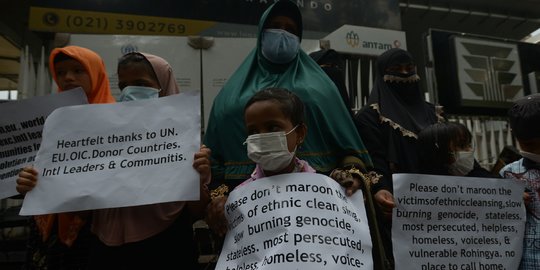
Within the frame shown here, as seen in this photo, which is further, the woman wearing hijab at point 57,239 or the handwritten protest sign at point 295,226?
the woman wearing hijab at point 57,239

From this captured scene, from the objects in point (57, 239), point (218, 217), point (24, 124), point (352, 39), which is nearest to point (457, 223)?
point (218, 217)

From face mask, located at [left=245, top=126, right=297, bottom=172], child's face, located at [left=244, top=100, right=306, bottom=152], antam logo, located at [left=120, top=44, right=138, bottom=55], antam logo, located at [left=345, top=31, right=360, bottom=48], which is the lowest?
face mask, located at [left=245, top=126, right=297, bottom=172]

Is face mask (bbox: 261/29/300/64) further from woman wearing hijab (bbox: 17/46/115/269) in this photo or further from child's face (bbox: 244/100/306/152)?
woman wearing hijab (bbox: 17/46/115/269)

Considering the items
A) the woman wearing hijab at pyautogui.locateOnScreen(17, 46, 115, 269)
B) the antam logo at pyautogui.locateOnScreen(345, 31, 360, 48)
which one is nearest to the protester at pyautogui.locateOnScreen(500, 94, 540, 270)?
the woman wearing hijab at pyautogui.locateOnScreen(17, 46, 115, 269)

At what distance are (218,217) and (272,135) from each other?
1.11ft

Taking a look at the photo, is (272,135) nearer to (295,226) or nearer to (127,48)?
(295,226)

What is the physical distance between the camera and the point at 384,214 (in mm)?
1897

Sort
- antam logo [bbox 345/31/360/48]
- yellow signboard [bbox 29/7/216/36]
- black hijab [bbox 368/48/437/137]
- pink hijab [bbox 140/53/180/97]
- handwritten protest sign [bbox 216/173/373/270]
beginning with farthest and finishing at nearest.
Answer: antam logo [bbox 345/31/360/48]
yellow signboard [bbox 29/7/216/36]
black hijab [bbox 368/48/437/137]
pink hijab [bbox 140/53/180/97]
handwritten protest sign [bbox 216/173/373/270]

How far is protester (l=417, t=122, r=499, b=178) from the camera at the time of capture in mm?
2186

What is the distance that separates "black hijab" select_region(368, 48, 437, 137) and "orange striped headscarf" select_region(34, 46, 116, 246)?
1361 millimetres

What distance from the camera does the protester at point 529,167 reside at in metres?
1.96

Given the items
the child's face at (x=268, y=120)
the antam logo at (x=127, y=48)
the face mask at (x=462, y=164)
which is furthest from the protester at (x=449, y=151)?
the antam logo at (x=127, y=48)

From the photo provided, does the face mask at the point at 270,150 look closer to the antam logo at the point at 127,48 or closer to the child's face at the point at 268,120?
the child's face at the point at 268,120

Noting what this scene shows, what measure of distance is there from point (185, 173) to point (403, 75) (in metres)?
1.55
